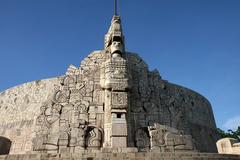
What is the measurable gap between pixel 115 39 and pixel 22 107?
9947 mm

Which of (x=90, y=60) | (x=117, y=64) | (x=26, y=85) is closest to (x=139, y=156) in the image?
(x=117, y=64)

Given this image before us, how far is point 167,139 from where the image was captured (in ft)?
25.3

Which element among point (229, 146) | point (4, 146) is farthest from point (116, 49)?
point (229, 146)

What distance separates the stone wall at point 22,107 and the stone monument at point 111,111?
6.92 m

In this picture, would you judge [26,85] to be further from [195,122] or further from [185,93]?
[195,122]

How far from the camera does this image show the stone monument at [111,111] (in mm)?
7410

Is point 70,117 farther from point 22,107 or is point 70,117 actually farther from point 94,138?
point 22,107

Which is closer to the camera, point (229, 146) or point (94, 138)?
point (94, 138)

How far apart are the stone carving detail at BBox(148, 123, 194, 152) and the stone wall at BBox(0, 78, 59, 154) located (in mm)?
9366

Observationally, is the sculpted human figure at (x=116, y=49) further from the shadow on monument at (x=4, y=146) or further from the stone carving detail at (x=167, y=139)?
the shadow on monument at (x=4, y=146)

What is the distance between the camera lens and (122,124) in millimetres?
7582

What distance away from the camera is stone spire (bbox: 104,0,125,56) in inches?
362

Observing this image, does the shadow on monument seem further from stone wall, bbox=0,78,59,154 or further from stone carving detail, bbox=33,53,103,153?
stone wall, bbox=0,78,59,154

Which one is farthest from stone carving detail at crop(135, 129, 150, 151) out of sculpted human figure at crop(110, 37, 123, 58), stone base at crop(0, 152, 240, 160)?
sculpted human figure at crop(110, 37, 123, 58)
